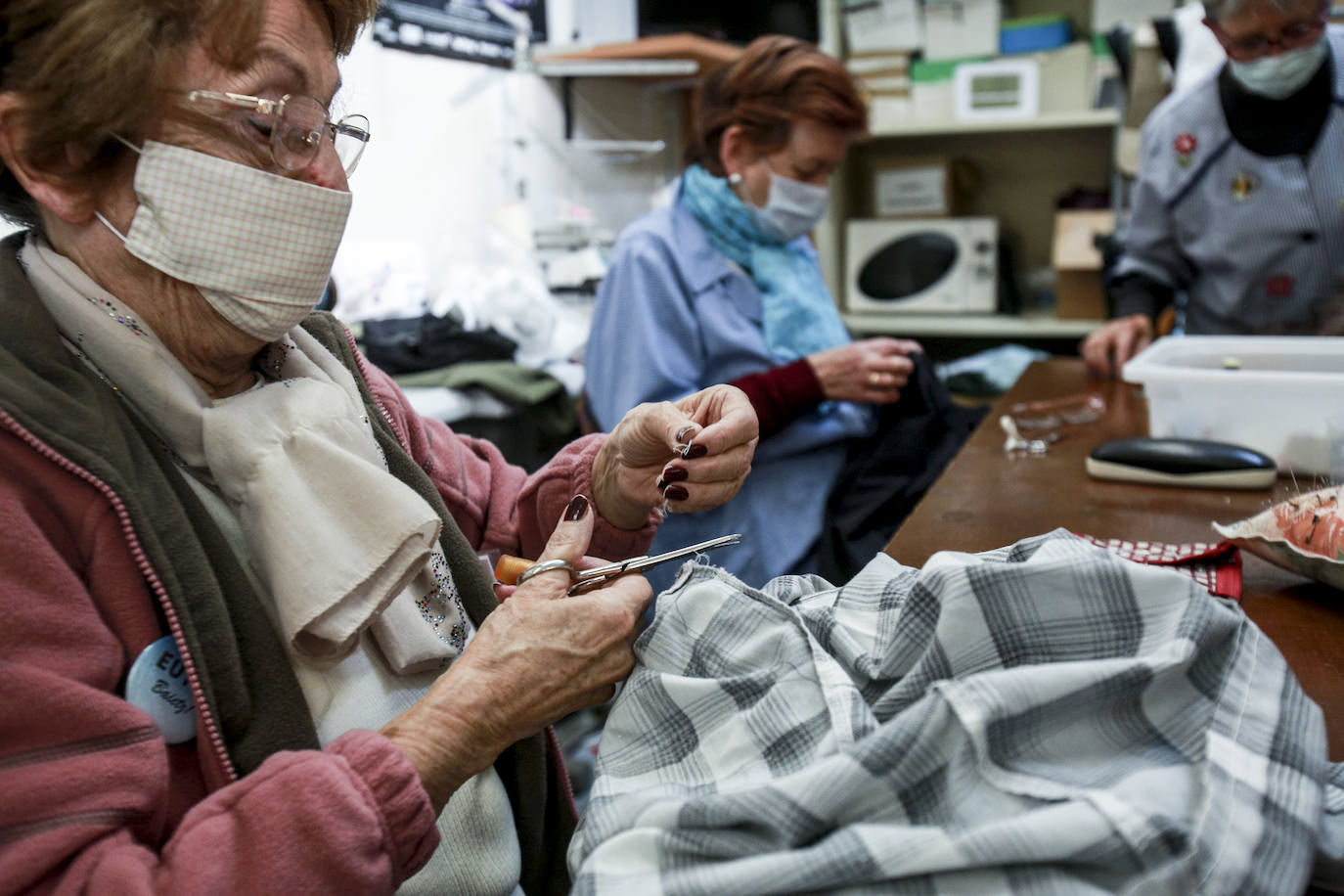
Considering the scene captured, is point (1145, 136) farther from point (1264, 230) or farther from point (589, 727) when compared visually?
point (589, 727)

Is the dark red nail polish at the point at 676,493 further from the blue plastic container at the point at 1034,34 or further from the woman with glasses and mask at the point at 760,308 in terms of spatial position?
the blue plastic container at the point at 1034,34

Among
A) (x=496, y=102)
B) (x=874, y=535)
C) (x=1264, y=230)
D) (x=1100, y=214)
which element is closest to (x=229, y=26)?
(x=874, y=535)

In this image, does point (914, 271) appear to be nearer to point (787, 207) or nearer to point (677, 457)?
point (787, 207)

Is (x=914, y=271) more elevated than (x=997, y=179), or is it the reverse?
(x=997, y=179)

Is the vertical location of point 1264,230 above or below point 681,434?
above

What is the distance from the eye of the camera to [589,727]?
237 cm

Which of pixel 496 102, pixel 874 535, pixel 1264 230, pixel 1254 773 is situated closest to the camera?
pixel 1254 773

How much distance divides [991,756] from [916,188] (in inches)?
122

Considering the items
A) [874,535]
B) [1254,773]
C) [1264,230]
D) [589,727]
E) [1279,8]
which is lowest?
[589,727]

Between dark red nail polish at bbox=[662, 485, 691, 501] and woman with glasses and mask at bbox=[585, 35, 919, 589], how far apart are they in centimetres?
59

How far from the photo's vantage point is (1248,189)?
75.0 inches

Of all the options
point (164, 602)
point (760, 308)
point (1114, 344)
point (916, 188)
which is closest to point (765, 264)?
point (760, 308)

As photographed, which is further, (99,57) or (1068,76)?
(1068,76)

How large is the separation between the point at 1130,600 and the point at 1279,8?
158cm
